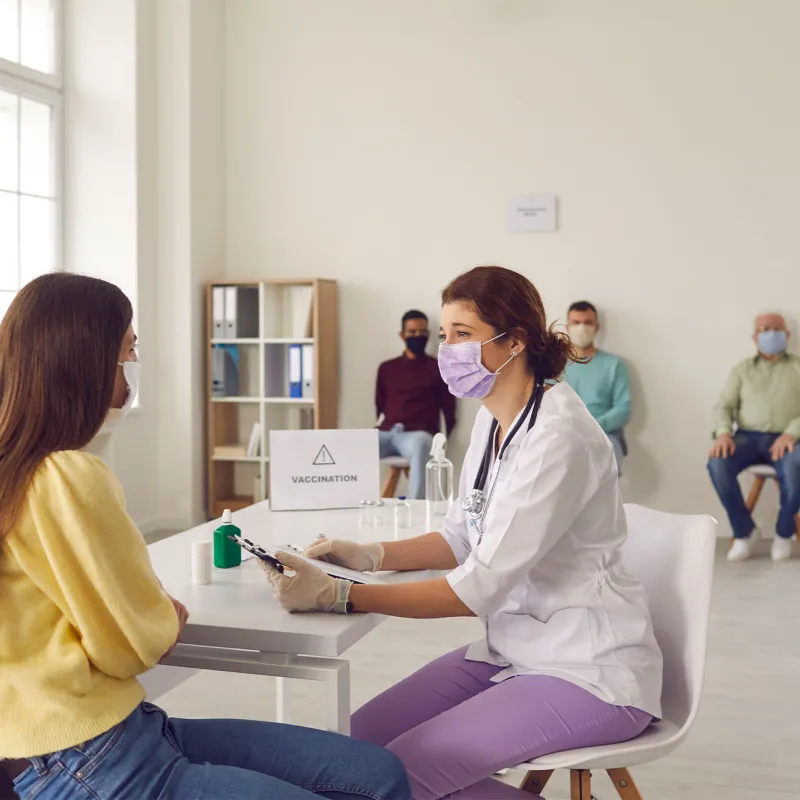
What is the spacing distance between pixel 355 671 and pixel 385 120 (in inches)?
152

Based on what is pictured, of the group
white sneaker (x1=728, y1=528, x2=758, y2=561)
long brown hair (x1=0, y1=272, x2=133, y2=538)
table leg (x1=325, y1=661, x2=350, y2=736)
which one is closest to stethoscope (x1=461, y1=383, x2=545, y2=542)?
table leg (x1=325, y1=661, x2=350, y2=736)

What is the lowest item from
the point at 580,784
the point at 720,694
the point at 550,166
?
the point at 720,694

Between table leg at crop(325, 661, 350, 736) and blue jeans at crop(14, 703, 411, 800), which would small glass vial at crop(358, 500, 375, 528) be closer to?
table leg at crop(325, 661, 350, 736)

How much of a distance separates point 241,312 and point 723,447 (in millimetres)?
3038

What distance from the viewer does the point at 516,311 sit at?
6.16 feet

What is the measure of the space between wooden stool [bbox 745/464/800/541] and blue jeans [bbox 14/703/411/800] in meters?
4.33

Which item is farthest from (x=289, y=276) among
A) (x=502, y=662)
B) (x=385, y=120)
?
(x=502, y=662)

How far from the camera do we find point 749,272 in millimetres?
5621

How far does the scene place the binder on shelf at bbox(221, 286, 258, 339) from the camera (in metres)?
5.97

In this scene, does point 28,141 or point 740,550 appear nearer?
point 740,550

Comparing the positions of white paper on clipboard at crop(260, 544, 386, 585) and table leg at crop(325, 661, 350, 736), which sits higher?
white paper on clipboard at crop(260, 544, 386, 585)

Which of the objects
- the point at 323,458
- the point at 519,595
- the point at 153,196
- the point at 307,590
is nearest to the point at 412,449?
the point at 153,196

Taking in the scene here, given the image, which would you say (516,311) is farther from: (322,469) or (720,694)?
(720,694)

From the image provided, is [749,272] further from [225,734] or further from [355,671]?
[225,734]
